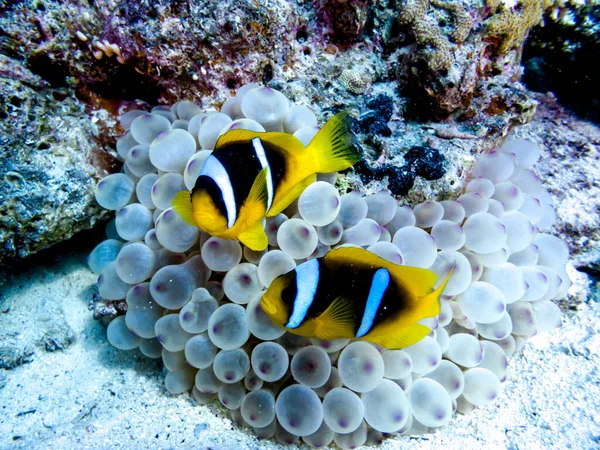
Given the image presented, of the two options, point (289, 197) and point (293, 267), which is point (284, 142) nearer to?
point (289, 197)

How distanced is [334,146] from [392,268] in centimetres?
54

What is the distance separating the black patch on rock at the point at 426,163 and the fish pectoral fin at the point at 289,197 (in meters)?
0.57

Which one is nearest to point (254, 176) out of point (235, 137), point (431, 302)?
point (235, 137)

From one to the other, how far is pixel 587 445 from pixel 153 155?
2.17 meters

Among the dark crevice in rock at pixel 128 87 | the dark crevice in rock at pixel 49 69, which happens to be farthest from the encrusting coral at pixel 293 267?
the dark crevice in rock at pixel 49 69

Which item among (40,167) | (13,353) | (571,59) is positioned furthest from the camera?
(571,59)

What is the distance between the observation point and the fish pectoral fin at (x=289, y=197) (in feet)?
4.86

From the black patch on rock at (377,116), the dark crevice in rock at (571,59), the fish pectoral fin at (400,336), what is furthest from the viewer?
the dark crevice in rock at (571,59)

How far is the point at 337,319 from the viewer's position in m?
1.22

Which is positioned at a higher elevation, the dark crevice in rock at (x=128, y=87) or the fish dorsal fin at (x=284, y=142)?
the fish dorsal fin at (x=284, y=142)

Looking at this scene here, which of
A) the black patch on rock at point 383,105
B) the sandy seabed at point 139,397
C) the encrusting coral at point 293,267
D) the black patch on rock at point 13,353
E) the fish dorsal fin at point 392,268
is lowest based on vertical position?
the black patch on rock at point 13,353

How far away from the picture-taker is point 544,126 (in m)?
3.07

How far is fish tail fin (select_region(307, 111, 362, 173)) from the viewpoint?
1.49 m

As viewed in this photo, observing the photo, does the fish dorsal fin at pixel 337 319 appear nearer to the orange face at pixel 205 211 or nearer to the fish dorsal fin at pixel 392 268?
the fish dorsal fin at pixel 392 268
